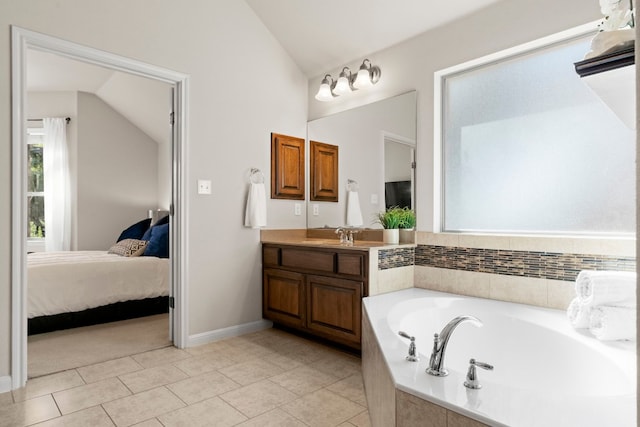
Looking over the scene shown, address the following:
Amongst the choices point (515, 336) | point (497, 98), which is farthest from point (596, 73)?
point (497, 98)

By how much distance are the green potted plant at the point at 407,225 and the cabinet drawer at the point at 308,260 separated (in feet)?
2.05

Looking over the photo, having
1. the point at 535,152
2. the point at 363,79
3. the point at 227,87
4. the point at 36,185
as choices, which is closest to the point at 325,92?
the point at 363,79

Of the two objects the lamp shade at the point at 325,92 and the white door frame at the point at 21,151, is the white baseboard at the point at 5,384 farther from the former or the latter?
the lamp shade at the point at 325,92

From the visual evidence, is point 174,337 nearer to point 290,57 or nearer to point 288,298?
point 288,298

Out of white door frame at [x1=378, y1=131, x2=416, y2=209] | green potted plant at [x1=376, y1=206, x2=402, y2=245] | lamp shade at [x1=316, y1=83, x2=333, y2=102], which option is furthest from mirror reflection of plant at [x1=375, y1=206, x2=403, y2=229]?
lamp shade at [x1=316, y1=83, x2=333, y2=102]

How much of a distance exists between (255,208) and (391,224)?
3.70 feet

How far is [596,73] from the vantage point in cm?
99

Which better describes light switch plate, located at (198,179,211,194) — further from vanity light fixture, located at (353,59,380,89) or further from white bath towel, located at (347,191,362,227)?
vanity light fixture, located at (353,59,380,89)

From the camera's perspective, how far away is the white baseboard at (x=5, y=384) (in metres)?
2.15

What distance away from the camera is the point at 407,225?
2.99 metres

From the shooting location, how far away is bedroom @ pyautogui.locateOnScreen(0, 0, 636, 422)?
2277mm

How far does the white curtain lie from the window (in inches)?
7.7

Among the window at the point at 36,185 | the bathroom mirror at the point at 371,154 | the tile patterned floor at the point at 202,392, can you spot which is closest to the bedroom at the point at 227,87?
the bathroom mirror at the point at 371,154

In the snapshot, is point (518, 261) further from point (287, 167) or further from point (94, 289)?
point (94, 289)
